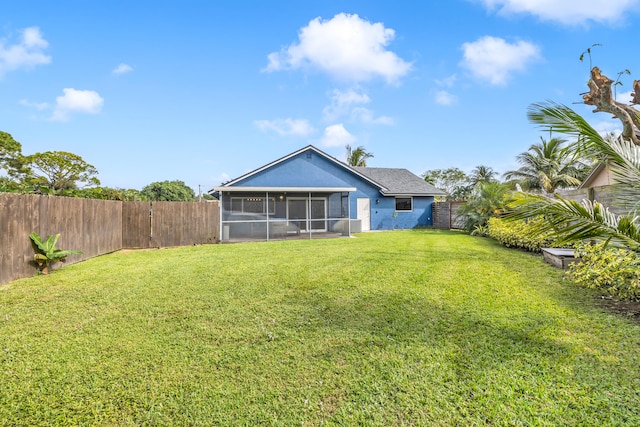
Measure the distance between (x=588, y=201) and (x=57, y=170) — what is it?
38.4 m

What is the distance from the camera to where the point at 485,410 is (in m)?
2.18

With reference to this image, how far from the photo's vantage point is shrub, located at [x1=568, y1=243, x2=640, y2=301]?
169 inches

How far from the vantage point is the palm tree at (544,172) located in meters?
23.0

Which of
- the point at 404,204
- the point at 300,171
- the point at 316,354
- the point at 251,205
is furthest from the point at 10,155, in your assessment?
the point at 316,354

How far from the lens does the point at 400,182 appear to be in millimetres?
21500


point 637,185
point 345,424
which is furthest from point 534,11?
point 345,424

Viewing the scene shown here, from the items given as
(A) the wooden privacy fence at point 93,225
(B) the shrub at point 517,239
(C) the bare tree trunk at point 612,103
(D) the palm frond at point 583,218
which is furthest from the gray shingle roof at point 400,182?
(D) the palm frond at point 583,218

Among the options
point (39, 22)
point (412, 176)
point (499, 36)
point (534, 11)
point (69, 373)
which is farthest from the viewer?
point (412, 176)

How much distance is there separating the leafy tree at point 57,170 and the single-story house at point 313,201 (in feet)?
71.0

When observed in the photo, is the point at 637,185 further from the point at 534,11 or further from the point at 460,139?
the point at 460,139

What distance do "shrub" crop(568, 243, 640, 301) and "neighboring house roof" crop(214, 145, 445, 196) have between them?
1299cm

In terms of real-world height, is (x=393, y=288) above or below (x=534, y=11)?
below

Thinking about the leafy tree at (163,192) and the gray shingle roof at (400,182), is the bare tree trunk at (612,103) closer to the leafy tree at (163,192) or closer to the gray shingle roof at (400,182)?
the gray shingle roof at (400,182)

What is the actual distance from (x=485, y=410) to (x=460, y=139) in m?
19.1
